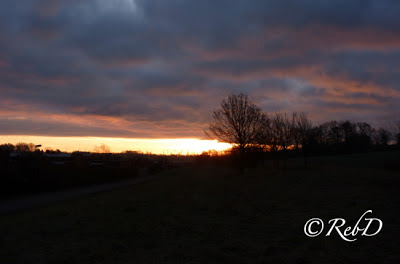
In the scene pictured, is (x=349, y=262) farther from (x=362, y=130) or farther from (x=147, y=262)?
(x=362, y=130)

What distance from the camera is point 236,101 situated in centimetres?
3641

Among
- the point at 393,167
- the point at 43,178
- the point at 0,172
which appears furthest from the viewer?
the point at 393,167

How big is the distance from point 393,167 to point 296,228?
129 feet

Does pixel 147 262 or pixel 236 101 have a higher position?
pixel 236 101

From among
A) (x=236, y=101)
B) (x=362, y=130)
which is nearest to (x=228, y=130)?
(x=236, y=101)

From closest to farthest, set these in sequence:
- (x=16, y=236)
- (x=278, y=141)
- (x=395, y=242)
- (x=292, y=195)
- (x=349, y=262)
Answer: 1. (x=349, y=262)
2. (x=395, y=242)
3. (x=16, y=236)
4. (x=292, y=195)
5. (x=278, y=141)

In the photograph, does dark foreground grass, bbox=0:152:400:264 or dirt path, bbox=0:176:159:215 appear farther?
dirt path, bbox=0:176:159:215

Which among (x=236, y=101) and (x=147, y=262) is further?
(x=236, y=101)

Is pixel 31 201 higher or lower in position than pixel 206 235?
lower

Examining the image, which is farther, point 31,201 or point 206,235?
point 31,201

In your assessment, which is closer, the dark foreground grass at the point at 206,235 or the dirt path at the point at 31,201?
the dark foreground grass at the point at 206,235

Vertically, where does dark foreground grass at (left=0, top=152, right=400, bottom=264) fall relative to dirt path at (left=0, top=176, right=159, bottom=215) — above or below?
above

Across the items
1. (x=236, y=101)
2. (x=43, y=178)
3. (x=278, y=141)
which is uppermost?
(x=236, y=101)

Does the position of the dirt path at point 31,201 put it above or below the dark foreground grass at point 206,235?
below
